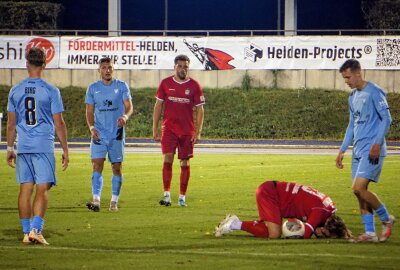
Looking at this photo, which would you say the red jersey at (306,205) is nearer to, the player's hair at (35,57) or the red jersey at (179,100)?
the player's hair at (35,57)

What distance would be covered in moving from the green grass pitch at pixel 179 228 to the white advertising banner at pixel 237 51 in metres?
15.7

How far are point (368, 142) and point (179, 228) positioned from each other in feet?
9.45

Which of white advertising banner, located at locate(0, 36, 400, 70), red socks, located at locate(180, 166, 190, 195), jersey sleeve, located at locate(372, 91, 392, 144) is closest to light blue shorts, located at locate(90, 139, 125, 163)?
red socks, located at locate(180, 166, 190, 195)

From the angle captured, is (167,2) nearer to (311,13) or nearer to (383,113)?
(311,13)

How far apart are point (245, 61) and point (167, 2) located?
35.9 feet

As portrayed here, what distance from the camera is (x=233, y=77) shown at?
43312 mm

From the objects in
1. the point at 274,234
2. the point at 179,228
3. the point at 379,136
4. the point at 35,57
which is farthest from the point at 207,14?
the point at 35,57

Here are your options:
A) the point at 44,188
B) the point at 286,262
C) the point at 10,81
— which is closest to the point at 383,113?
the point at 286,262

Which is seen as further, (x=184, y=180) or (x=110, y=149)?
(x=184, y=180)

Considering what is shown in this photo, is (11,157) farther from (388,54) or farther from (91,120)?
(388,54)

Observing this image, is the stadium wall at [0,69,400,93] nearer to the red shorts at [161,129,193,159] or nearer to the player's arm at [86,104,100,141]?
the red shorts at [161,129,193,159]

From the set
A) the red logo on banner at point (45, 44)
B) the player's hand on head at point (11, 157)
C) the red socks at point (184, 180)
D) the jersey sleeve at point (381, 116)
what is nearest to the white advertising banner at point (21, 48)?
the red logo on banner at point (45, 44)

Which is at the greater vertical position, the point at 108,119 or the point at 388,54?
the point at 388,54

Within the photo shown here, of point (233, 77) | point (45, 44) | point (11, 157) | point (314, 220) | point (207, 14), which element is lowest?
point (314, 220)
